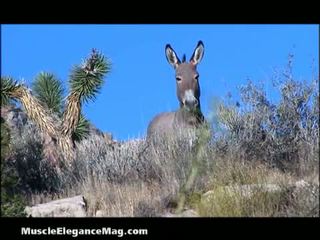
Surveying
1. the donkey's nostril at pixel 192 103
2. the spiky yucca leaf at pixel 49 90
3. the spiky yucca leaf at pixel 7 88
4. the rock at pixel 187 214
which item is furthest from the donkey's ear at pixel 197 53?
the rock at pixel 187 214

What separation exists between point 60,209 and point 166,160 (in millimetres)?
2271

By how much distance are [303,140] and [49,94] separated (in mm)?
6161

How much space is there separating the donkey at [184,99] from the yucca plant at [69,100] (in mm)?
1392

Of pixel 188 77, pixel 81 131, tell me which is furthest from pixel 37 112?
pixel 188 77

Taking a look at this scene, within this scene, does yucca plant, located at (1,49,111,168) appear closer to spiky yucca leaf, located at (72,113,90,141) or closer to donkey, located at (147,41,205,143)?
spiky yucca leaf, located at (72,113,90,141)

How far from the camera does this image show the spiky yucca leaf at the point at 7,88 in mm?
14719

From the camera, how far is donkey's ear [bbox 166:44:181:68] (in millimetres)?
16234

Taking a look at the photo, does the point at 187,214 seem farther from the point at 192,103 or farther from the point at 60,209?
the point at 192,103

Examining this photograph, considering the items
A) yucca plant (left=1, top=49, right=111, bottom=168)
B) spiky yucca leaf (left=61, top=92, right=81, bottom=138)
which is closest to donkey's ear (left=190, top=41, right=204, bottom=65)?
yucca plant (left=1, top=49, right=111, bottom=168)

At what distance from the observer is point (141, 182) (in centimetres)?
1297

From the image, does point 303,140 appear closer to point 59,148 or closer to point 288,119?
point 288,119
